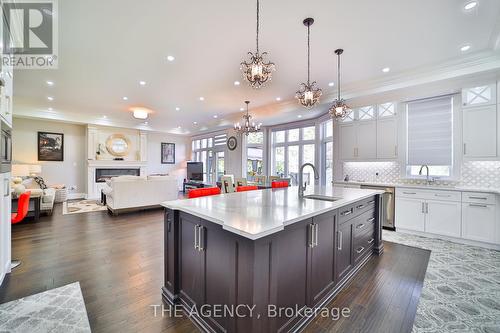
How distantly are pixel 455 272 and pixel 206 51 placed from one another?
467 centimetres

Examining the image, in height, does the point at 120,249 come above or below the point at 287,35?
below

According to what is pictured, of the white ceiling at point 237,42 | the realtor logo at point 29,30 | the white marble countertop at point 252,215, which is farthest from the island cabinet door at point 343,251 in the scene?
the realtor logo at point 29,30

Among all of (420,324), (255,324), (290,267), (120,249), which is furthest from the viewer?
(120,249)

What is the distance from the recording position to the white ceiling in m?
2.43

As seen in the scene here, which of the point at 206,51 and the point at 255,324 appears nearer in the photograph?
the point at 255,324

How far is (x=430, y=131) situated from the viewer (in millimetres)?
4207

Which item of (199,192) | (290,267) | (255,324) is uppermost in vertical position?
(199,192)

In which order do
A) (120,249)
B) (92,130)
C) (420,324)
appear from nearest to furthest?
(420,324) → (120,249) → (92,130)

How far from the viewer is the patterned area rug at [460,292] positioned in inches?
69.6

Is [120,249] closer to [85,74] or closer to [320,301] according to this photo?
[320,301]

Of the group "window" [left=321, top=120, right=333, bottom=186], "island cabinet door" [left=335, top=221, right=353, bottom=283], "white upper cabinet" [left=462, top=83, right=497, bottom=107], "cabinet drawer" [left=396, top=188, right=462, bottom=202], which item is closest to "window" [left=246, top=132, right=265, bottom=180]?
"window" [left=321, top=120, right=333, bottom=186]

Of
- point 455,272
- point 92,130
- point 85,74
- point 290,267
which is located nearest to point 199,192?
point 290,267

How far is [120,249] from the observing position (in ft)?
10.7

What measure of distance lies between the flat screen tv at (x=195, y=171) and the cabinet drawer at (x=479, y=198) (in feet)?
30.4
